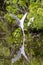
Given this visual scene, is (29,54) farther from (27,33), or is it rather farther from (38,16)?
(38,16)

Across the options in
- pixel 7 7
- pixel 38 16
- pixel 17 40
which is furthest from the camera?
pixel 7 7

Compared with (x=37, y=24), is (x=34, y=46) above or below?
below

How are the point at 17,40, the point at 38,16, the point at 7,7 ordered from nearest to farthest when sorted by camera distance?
1. the point at 38,16
2. the point at 17,40
3. the point at 7,7

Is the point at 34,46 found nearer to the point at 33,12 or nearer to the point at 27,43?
the point at 27,43

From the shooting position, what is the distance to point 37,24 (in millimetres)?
1939

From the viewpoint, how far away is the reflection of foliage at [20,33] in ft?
6.44

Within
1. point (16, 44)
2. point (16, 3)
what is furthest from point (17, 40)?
point (16, 3)

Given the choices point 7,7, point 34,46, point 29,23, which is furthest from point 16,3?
point 34,46

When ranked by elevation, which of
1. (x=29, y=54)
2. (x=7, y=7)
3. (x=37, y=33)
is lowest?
(x=29, y=54)

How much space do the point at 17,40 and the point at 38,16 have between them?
11.8 inches

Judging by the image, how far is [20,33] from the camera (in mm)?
2014

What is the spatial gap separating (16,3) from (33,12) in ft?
0.81

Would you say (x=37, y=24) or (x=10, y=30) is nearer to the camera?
(x=37, y=24)

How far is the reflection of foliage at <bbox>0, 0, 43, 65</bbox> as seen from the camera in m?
1.96
